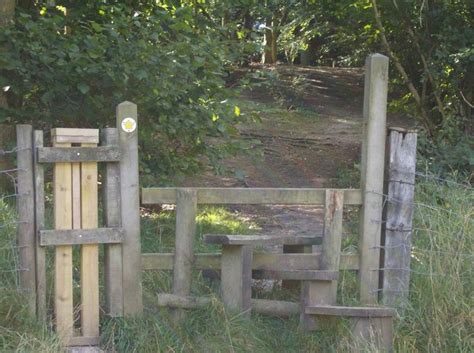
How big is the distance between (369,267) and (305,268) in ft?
1.56

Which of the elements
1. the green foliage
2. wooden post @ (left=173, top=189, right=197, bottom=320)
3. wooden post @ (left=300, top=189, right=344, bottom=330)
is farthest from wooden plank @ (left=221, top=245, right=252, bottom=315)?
the green foliage

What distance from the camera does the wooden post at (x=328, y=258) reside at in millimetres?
5508

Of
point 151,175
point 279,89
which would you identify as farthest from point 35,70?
point 279,89

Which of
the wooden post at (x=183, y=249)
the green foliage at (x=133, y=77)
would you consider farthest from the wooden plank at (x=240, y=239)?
the green foliage at (x=133, y=77)

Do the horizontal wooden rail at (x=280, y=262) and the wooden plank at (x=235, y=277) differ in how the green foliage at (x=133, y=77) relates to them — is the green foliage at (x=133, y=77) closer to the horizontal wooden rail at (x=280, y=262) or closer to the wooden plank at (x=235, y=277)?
the horizontal wooden rail at (x=280, y=262)

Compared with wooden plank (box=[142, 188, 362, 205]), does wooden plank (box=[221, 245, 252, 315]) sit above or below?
below

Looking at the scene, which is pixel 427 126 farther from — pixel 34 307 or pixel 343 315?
pixel 34 307

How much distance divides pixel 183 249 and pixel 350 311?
1278 millimetres

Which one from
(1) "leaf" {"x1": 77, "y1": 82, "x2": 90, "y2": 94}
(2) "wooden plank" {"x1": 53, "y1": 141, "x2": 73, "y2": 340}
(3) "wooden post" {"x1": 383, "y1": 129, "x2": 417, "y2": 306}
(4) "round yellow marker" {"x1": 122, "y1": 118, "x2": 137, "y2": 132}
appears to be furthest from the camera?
(1) "leaf" {"x1": 77, "y1": 82, "x2": 90, "y2": 94}

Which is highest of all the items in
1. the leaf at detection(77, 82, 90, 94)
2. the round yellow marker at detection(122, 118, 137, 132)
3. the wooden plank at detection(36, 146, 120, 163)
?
the leaf at detection(77, 82, 90, 94)

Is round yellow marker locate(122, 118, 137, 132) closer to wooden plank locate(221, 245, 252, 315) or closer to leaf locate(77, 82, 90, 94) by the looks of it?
wooden plank locate(221, 245, 252, 315)

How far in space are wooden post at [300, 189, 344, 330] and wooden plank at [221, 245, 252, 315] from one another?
432 mm

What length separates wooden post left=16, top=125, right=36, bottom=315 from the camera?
519cm

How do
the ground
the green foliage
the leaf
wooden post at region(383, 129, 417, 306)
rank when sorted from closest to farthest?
wooden post at region(383, 129, 417, 306)
the leaf
the green foliage
the ground
